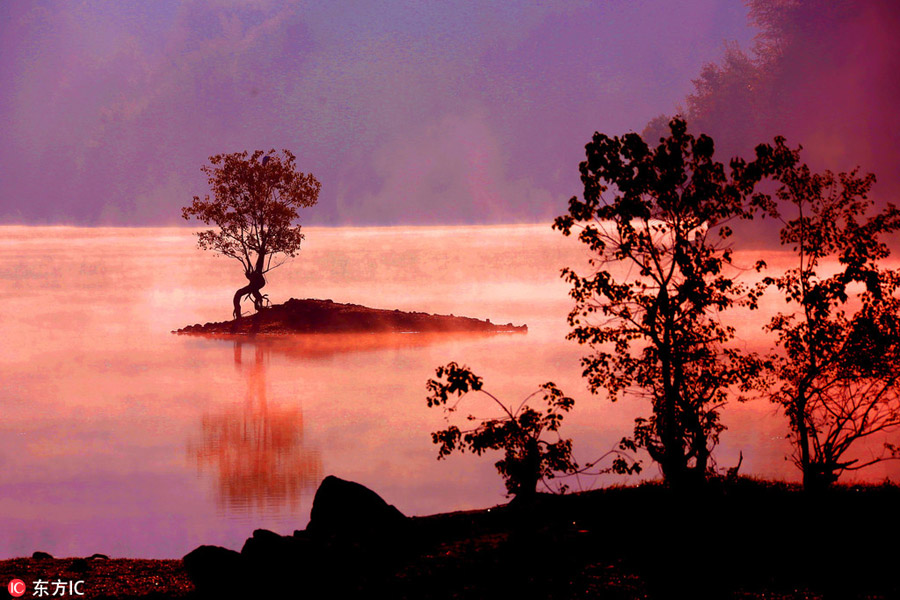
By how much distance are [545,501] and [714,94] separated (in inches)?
4566

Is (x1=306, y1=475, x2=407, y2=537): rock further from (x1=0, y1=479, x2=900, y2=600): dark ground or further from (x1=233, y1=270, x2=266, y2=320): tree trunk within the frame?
(x1=233, y1=270, x2=266, y2=320): tree trunk

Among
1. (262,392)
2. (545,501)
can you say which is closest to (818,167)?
(262,392)

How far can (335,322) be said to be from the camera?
8019 cm

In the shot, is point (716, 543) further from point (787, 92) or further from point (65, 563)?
point (787, 92)

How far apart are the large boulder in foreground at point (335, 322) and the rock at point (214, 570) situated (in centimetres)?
5230

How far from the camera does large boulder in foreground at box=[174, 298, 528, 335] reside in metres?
78.4

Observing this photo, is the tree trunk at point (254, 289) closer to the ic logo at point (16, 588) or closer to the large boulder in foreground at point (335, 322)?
the large boulder in foreground at point (335, 322)

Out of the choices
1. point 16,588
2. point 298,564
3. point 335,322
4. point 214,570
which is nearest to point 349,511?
point 298,564

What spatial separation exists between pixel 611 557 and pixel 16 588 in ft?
47.6

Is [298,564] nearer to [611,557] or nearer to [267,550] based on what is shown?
[267,550]

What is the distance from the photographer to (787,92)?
131m

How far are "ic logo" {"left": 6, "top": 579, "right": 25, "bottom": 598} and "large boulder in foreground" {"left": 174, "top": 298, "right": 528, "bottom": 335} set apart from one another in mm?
52912

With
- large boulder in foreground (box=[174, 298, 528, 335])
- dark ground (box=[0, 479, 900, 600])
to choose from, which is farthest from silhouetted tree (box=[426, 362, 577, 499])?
large boulder in foreground (box=[174, 298, 528, 335])

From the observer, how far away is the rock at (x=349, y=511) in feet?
92.1
